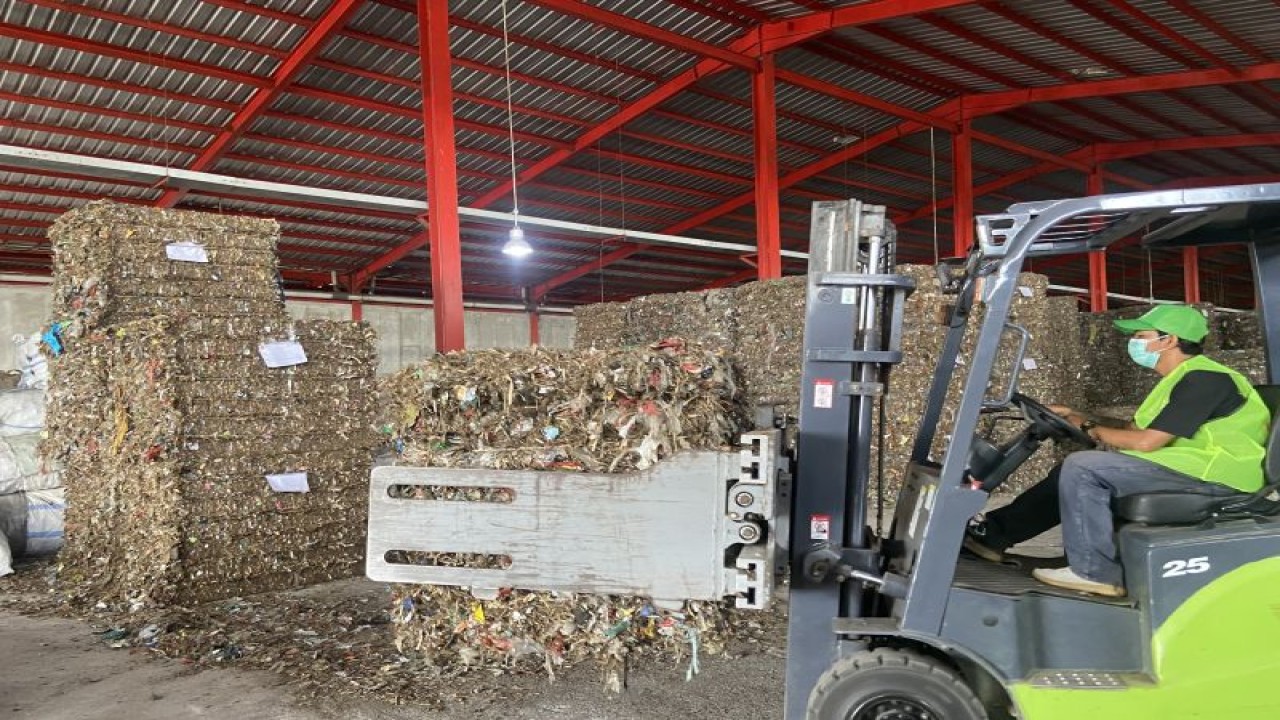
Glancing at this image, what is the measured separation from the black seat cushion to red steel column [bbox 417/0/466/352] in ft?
27.1

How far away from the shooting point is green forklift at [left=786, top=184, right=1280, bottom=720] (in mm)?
3248

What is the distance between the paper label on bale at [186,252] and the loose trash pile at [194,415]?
0.5 inches

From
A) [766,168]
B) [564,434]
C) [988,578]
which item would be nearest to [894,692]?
[988,578]

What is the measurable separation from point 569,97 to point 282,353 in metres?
10.9

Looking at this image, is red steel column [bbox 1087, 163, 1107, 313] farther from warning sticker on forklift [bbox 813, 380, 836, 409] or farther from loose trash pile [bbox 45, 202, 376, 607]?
warning sticker on forklift [bbox 813, 380, 836, 409]

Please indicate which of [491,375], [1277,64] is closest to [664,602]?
[491,375]

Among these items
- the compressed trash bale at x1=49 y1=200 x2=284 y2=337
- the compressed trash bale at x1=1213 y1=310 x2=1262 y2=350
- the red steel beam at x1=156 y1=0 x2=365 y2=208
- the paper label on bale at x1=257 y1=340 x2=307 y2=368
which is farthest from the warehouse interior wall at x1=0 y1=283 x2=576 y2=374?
the compressed trash bale at x1=1213 y1=310 x2=1262 y2=350

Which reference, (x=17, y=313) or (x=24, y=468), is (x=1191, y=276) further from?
(x=17, y=313)

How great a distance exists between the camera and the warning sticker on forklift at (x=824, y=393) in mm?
3711

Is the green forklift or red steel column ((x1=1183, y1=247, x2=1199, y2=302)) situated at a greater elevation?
red steel column ((x1=1183, y1=247, x2=1199, y2=302))

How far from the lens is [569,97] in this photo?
16.8 meters

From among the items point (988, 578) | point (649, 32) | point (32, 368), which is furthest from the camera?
point (649, 32)

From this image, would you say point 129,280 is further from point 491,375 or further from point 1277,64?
point 1277,64

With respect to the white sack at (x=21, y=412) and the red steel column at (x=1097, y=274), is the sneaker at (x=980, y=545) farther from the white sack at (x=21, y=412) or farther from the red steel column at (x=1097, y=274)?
the red steel column at (x=1097, y=274)
